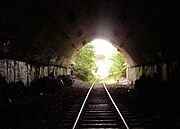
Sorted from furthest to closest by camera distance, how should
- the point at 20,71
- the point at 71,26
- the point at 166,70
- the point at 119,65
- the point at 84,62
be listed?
the point at 84,62
the point at 119,65
the point at 71,26
the point at 166,70
the point at 20,71

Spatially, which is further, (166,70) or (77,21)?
(77,21)

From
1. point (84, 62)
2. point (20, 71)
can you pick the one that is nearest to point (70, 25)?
point (20, 71)

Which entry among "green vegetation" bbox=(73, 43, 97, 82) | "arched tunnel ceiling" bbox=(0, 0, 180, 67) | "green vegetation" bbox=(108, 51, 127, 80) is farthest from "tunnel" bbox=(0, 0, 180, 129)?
"green vegetation" bbox=(73, 43, 97, 82)

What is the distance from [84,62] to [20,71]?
24.9m

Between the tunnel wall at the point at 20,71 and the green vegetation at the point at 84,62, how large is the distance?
19.2 meters

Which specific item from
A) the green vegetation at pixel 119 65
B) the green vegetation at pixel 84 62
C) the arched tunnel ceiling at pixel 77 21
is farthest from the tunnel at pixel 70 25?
the green vegetation at pixel 84 62

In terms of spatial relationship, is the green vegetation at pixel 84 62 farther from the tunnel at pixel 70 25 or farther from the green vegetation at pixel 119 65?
the tunnel at pixel 70 25

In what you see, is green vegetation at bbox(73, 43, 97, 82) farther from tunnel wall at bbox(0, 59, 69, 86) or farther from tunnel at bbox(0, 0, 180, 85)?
tunnel at bbox(0, 0, 180, 85)

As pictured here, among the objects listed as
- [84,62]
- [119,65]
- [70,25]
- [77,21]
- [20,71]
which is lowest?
[20,71]

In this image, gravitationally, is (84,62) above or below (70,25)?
below

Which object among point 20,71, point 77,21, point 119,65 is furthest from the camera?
point 119,65

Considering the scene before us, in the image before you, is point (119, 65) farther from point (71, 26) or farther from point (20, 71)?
point (20, 71)

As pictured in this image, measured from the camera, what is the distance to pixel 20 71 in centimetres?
1258

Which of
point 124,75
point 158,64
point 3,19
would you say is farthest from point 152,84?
point 124,75
